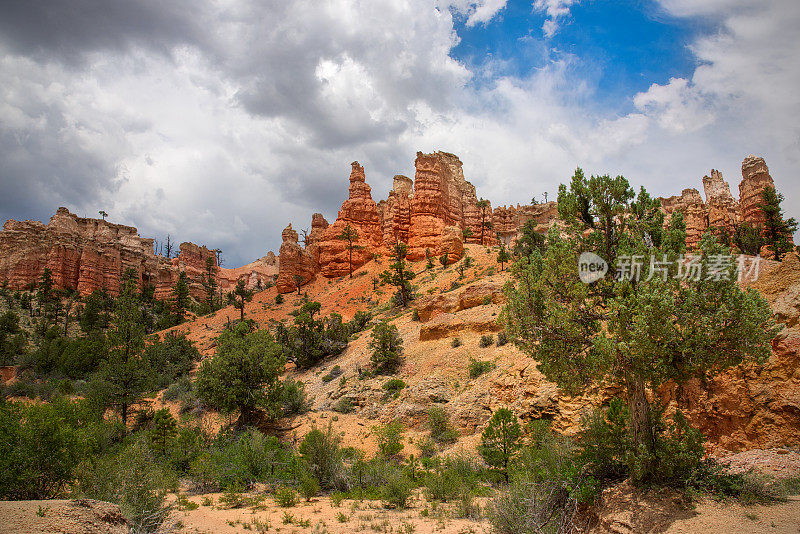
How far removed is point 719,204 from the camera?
2023 inches

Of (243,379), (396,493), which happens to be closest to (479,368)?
(396,493)

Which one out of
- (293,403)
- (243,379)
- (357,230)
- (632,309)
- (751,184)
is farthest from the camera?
(357,230)

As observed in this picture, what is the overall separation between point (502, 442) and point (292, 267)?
53.2m

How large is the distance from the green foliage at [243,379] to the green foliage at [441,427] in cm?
902

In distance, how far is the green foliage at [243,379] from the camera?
71.5 feet

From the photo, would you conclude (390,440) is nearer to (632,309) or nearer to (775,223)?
(632,309)

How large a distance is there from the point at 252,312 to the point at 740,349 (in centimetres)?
5629

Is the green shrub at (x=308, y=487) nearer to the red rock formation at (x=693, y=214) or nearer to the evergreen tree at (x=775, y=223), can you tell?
the evergreen tree at (x=775, y=223)

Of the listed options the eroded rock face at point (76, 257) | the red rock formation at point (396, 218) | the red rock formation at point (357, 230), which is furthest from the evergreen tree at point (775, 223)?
the eroded rock face at point (76, 257)

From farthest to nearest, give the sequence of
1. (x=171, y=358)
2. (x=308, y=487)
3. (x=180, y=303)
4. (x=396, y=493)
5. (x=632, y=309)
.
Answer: (x=180, y=303) < (x=171, y=358) < (x=308, y=487) < (x=396, y=493) < (x=632, y=309)

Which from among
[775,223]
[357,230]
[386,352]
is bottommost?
[386,352]

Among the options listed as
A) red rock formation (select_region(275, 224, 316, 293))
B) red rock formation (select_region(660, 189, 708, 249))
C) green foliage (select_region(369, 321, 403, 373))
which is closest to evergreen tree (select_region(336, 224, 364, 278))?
red rock formation (select_region(275, 224, 316, 293))

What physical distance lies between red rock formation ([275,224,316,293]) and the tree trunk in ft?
183

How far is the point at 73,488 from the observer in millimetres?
9531
